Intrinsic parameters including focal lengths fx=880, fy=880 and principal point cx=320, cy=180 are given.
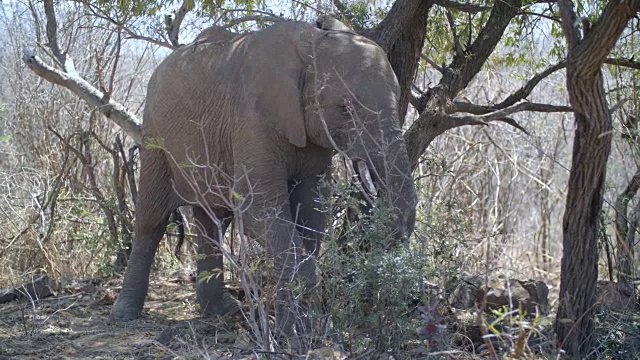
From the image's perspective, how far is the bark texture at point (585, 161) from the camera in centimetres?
503

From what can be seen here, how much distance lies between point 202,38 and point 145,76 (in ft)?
26.4

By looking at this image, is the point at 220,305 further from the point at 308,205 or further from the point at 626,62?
the point at 626,62

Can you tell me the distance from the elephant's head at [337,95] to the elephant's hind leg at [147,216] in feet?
4.97

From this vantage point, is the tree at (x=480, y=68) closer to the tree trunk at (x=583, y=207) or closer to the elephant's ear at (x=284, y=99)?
the tree trunk at (x=583, y=207)

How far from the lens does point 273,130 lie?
6.42 meters

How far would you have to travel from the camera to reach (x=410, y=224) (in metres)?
5.62

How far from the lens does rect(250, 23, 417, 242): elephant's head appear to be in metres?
5.99

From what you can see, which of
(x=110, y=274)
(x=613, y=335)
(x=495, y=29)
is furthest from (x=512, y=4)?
(x=110, y=274)

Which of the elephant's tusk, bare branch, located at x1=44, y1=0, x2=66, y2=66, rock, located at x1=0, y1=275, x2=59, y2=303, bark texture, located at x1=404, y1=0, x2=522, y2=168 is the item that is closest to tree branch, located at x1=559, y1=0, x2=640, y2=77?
the elephant's tusk

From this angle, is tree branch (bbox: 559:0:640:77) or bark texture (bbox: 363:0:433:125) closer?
tree branch (bbox: 559:0:640:77)

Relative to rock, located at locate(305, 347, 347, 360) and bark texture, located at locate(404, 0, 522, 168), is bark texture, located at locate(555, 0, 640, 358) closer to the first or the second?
rock, located at locate(305, 347, 347, 360)

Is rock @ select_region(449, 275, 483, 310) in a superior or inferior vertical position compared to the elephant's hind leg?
inferior

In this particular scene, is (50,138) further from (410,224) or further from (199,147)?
(410,224)

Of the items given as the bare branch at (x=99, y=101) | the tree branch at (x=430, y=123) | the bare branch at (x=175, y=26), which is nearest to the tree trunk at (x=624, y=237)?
the tree branch at (x=430, y=123)
